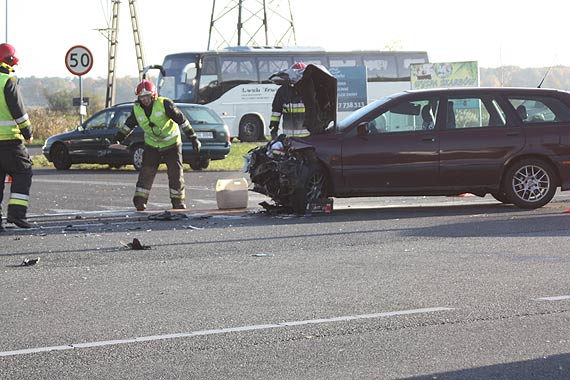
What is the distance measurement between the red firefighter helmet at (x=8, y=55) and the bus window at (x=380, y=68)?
35.9 m

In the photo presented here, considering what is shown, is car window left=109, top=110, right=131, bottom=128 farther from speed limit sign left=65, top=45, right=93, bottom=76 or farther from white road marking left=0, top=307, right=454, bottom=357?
white road marking left=0, top=307, right=454, bottom=357

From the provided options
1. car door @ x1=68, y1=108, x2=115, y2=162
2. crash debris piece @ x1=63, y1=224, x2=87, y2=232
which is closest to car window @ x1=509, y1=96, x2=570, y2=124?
crash debris piece @ x1=63, y1=224, x2=87, y2=232

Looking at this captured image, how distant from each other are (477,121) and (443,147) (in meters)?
0.68

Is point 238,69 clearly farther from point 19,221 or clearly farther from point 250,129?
point 19,221

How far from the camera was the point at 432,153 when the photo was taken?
1566cm

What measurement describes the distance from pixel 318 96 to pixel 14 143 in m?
4.66

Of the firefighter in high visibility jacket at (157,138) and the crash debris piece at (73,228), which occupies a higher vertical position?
the firefighter in high visibility jacket at (157,138)

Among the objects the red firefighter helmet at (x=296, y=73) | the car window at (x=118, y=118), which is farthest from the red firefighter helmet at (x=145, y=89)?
the car window at (x=118, y=118)

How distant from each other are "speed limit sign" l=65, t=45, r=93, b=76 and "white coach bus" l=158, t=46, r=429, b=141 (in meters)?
14.9

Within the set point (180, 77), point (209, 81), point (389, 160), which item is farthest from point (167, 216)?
point (209, 81)

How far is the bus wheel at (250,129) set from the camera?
1839 inches

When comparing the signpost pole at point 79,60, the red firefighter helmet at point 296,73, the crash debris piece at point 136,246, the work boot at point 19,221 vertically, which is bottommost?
the crash debris piece at point 136,246

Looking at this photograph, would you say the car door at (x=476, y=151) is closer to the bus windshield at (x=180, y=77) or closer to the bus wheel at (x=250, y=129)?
the bus windshield at (x=180, y=77)

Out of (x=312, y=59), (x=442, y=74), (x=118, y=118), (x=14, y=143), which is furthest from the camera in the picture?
(x=312, y=59)
